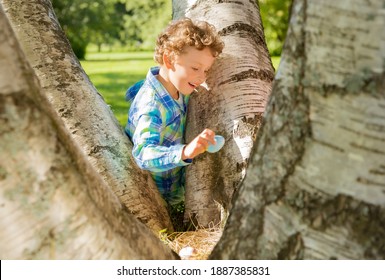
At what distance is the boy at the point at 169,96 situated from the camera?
10.3 ft

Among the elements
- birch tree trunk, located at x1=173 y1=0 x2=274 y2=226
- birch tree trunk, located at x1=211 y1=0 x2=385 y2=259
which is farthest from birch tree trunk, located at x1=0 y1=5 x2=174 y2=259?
birch tree trunk, located at x1=173 y1=0 x2=274 y2=226

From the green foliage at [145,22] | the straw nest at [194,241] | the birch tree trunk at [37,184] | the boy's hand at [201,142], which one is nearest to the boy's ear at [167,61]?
the boy's hand at [201,142]

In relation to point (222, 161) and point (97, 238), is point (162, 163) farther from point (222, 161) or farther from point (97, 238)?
point (97, 238)

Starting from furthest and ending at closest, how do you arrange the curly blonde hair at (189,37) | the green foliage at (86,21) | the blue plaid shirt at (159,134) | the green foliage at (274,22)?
the green foliage at (86,21) < the green foliage at (274,22) < the curly blonde hair at (189,37) < the blue plaid shirt at (159,134)

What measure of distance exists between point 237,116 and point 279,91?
1321 millimetres

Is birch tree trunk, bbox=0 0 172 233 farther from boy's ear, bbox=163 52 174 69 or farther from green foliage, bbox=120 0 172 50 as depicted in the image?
green foliage, bbox=120 0 172 50

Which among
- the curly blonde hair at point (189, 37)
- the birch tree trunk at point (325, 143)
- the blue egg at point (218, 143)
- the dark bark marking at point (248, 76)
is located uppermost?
the birch tree trunk at point (325, 143)

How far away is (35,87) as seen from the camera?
187 centimetres

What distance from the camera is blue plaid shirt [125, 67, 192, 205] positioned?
3.07 metres

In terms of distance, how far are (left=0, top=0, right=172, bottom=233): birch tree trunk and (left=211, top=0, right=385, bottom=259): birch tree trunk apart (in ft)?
4.53

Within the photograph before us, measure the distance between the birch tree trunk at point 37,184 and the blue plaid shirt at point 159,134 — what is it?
113cm

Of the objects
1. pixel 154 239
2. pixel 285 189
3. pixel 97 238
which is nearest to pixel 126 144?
pixel 154 239

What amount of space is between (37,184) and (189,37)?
1665 millimetres

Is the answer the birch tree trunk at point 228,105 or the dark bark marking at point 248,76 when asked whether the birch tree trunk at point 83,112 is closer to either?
the birch tree trunk at point 228,105
